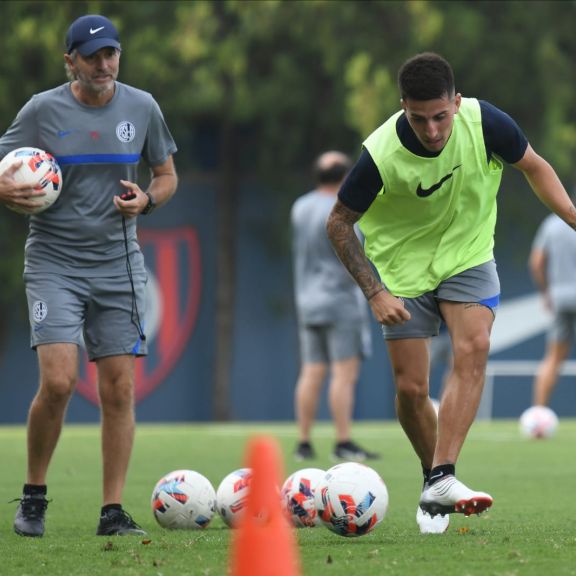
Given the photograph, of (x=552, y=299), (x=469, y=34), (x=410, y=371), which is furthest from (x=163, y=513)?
(x=469, y=34)

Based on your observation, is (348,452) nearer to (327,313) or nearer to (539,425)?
(327,313)

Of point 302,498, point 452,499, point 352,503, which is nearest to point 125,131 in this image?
point 302,498

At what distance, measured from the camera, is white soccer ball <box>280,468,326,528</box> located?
715 centimetres

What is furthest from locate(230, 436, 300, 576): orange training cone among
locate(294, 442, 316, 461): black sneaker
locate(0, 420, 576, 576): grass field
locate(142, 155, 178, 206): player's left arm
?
locate(294, 442, 316, 461): black sneaker

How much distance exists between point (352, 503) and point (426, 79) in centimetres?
189

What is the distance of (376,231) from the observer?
723 centimetres

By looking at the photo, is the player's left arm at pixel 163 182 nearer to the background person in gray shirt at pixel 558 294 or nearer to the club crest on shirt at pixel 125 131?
the club crest on shirt at pixel 125 131

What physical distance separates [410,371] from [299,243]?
19.3ft

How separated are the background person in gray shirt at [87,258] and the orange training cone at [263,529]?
262 cm

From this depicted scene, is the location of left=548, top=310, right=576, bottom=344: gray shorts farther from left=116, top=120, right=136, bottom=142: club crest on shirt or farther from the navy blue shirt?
left=116, top=120, right=136, bottom=142: club crest on shirt

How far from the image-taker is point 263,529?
4359 mm

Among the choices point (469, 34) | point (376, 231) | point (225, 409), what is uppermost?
point (469, 34)

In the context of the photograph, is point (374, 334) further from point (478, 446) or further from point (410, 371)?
point (410, 371)

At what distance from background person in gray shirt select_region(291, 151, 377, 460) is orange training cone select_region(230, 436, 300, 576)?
7.97 metres
